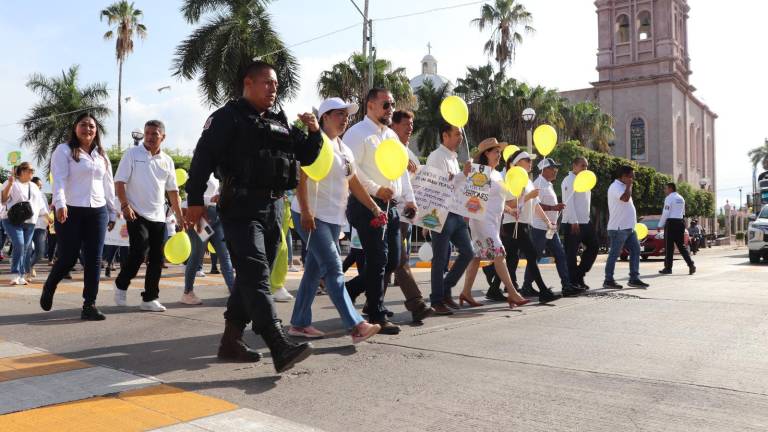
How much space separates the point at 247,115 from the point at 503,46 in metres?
41.2

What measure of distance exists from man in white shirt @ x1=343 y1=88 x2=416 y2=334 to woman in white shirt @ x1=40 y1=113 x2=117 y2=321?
7.90 feet

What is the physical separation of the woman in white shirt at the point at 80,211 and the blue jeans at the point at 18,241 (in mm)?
4018

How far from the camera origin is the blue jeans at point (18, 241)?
9.27m

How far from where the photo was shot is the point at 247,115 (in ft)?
12.3

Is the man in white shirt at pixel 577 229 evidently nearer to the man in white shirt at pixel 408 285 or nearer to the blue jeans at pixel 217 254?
the man in white shirt at pixel 408 285

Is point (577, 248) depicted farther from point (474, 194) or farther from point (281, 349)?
point (281, 349)

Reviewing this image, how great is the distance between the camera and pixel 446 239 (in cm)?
616

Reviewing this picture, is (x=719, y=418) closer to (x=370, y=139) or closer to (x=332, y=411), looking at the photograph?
(x=332, y=411)

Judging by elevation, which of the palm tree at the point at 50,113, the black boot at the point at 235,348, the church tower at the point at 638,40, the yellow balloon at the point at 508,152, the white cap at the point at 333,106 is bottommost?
the black boot at the point at 235,348

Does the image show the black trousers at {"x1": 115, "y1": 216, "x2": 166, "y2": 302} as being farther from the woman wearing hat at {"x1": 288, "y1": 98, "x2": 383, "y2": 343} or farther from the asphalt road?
A: the woman wearing hat at {"x1": 288, "y1": 98, "x2": 383, "y2": 343}

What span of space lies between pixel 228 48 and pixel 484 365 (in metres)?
24.1

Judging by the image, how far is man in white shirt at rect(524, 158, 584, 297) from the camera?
7.77 metres

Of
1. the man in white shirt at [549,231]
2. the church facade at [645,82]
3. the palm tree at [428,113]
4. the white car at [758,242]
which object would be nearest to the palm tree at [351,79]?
the palm tree at [428,113]

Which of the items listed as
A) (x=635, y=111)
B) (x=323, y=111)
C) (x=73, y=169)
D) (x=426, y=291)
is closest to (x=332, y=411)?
(x=323, y=111)
